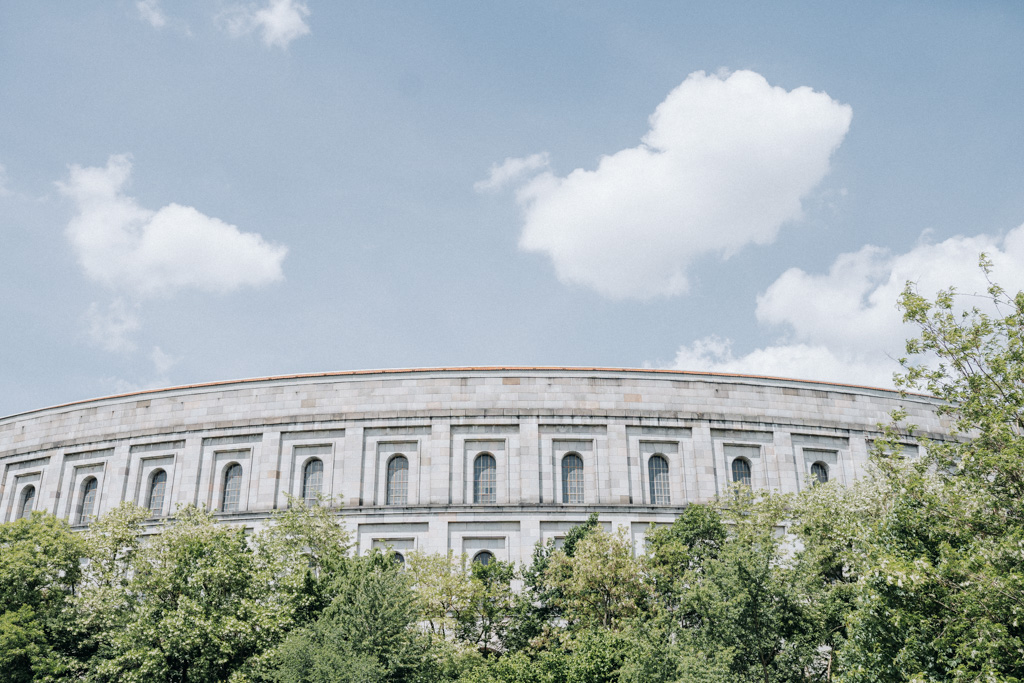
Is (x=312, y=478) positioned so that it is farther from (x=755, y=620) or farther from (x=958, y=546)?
(x=958, y=546)

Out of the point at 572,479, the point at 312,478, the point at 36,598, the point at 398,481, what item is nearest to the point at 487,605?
the point at 572,479

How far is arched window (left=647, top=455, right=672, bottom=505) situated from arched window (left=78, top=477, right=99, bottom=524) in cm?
2826

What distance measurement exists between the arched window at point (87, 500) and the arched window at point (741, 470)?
1274 inches

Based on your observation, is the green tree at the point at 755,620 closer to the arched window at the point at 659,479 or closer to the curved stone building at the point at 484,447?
the curved stone building at the point at 484,447

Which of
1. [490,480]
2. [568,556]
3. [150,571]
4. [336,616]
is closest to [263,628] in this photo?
[336,616]

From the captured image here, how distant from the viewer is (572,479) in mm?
36906

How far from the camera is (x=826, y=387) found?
39500mm

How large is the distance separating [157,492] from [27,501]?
30.5 ft

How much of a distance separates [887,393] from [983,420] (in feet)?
78.9

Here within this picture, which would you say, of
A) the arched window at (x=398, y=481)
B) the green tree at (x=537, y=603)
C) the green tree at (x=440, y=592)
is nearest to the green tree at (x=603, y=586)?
the green tree at (x=537, y=603)

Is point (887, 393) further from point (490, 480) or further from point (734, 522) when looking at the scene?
point (490, 480)

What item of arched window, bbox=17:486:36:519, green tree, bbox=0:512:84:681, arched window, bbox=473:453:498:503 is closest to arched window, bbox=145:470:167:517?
arched window, bbox=17:486:36:519

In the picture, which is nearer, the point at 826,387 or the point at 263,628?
the point at 263,628

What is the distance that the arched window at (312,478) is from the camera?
3750 centimetres
